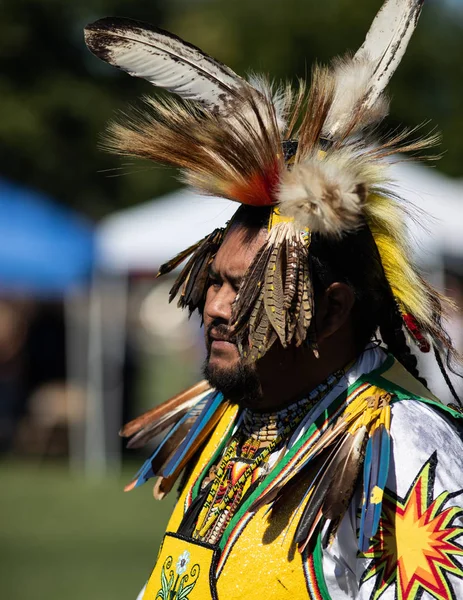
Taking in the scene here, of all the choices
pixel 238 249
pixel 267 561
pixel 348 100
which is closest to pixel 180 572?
pixel 267 561

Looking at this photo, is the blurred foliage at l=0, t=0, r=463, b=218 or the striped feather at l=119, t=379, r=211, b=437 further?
the blurred foliage at l=0, t=0, r=463, b=218

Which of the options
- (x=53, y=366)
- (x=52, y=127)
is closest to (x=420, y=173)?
(x=53, y=366)

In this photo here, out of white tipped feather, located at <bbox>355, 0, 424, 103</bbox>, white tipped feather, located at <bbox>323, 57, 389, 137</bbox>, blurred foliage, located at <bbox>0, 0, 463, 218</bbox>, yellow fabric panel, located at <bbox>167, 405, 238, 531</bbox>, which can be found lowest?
yellow fabric panel, located at <bbox>167, 405, 238, 531</bbox>

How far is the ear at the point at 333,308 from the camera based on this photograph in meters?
2.29

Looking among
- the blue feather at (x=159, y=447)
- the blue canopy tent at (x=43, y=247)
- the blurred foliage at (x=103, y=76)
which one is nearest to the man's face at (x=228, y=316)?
the blue feather at (x=159, y=447)

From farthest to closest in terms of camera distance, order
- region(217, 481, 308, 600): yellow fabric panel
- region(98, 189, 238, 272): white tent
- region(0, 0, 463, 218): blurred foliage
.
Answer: region(0, 0, 463, 218): blurred foliage < region(98, 189, 238, 272): white tent < region(217, 481, 308, 600): yellow fabric panel

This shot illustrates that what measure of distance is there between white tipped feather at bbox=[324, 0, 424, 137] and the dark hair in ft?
0.82

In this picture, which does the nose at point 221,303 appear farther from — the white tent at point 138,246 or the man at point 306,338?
the white tent at point 138,246

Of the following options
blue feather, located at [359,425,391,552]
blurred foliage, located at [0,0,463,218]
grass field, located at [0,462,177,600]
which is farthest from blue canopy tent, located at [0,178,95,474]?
blurred foliage, located at [0,0,463,218]

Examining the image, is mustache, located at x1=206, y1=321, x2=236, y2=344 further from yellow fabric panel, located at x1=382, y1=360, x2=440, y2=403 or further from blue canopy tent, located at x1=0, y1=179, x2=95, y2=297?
blue canopy tent, located at x1=0, y1=179, x2=95, y2=297

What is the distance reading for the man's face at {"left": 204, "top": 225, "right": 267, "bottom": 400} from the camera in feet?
7.57

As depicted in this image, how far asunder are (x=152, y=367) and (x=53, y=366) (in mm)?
14054

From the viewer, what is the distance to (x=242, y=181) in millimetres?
2301

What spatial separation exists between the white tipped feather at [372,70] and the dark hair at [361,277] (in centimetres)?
25
